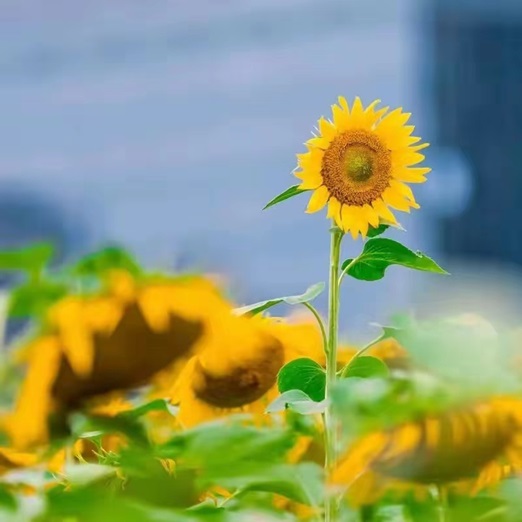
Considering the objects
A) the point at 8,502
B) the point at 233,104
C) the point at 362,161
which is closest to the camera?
the point at 8,502

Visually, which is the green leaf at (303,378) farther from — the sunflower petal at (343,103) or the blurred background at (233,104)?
the blurred background at (233,104)

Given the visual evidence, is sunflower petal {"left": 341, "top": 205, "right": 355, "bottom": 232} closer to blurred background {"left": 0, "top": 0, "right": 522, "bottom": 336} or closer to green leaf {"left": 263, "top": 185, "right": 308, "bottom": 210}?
green leaf {"left": 263, "top": 185, "right": 308, "bottom": 210}

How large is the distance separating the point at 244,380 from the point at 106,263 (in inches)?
2.4

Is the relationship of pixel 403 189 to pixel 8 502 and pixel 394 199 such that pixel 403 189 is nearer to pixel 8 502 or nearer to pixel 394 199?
pixel 394 199

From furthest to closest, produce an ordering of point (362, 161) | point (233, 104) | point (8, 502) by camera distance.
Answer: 1. point (233, 104)
2. point (362, 161)
3. point (8, 502)

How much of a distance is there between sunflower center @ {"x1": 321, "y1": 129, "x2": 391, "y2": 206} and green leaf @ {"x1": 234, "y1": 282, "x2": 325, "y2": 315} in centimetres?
2

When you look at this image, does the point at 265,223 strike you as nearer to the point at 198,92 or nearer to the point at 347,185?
the point at 198,92

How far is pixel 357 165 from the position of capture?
1.05 feet

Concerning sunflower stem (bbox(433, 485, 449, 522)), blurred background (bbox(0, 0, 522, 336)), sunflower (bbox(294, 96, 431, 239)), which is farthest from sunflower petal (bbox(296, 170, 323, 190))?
blurred background (bbox(0, 0, 522, 336))

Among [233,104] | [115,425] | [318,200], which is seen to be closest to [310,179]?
[318,200]

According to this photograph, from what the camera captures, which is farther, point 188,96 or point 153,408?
point 188,96

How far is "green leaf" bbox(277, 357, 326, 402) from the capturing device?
310 millimetres

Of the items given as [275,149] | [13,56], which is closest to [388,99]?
[275,149]

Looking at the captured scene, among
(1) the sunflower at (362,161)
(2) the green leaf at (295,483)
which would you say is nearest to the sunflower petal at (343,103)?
(1) the sunflower at (362,161)
